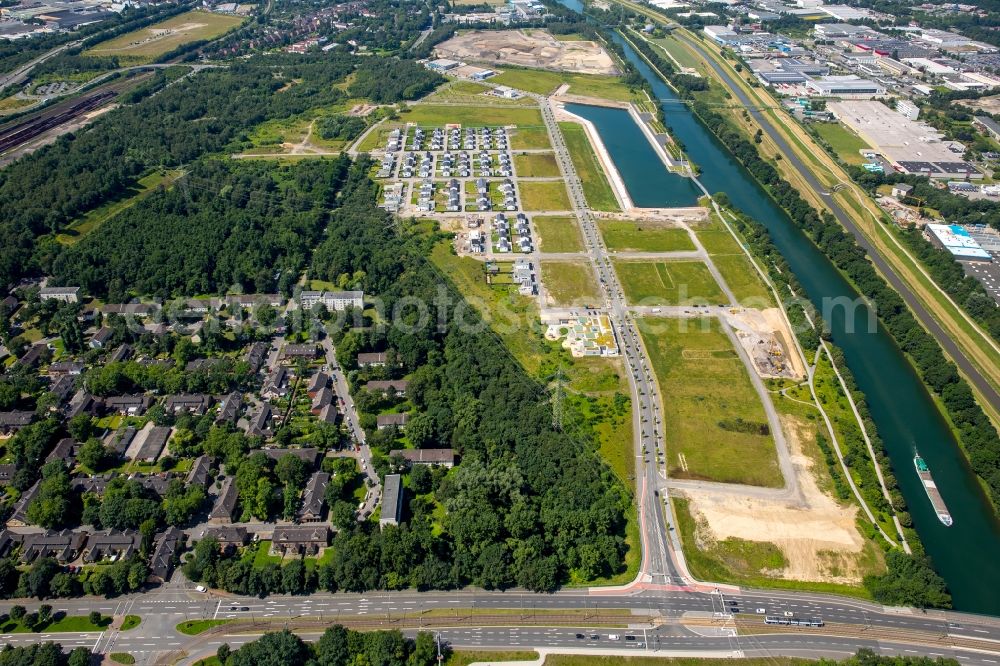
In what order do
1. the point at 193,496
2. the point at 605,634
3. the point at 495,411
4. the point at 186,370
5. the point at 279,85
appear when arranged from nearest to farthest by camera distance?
the point at 605,634
the point at 193,496
the point at 495,411
the point at 186,370
the point at 279,85

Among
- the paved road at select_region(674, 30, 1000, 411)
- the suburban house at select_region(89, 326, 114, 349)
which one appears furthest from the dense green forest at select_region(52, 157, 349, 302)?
the paved road at select_region(674, 30, 1000, 411)

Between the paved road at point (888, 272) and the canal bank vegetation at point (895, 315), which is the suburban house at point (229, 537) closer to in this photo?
the canal bank vegetation at point (895, 315)

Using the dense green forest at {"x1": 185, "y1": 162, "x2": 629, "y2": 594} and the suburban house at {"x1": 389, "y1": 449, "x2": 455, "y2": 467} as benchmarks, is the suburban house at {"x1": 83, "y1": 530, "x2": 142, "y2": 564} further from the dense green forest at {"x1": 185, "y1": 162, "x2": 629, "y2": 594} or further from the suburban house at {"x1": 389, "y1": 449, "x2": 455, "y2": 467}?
the suburban house at {"x1": 389, "y1": 449, "x2": 455, "y2": 467}

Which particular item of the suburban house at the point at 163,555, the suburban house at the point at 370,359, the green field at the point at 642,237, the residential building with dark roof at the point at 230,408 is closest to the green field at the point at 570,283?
the green field at the point at 642,237

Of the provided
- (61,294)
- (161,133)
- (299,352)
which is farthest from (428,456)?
(161,133)

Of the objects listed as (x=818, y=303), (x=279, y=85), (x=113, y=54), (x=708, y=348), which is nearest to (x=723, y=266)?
(x=818, y=303)

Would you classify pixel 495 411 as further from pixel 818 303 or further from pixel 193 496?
pixel 818 303
